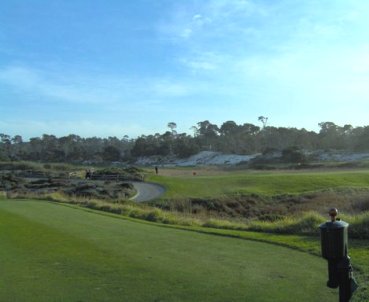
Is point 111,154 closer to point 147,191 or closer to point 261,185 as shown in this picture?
point 147,191

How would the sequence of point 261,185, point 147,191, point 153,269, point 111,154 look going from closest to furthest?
point 153,269
point 147,191
point 261,185
point 111,154

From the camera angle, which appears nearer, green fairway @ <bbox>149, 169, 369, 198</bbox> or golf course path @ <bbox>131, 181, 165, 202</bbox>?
golf course path @ <bbox>131, 181, 165, 202</bbox>

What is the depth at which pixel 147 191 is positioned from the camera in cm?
5997

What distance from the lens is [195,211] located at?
46.4 metres

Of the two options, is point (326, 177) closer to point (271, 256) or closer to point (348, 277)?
point (271, 256)

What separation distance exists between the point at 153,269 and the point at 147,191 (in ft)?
161

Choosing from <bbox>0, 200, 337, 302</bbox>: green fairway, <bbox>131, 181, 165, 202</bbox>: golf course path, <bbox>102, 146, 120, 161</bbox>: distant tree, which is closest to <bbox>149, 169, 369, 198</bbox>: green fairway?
<bbox>131, 181, 165, 202</bbox>: golf course path

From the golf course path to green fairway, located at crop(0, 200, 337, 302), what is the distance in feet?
121

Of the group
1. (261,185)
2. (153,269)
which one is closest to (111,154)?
(261,185)

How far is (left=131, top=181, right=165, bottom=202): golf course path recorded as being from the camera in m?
53.9

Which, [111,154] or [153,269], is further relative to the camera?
[111,154]

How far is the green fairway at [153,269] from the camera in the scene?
8.91 m

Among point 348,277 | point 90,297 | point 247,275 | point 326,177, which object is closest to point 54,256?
point 90,297

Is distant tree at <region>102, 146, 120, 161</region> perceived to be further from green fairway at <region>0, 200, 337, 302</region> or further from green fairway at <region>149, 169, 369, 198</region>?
green fairway at <region>0, 200, 337, 302</region>
